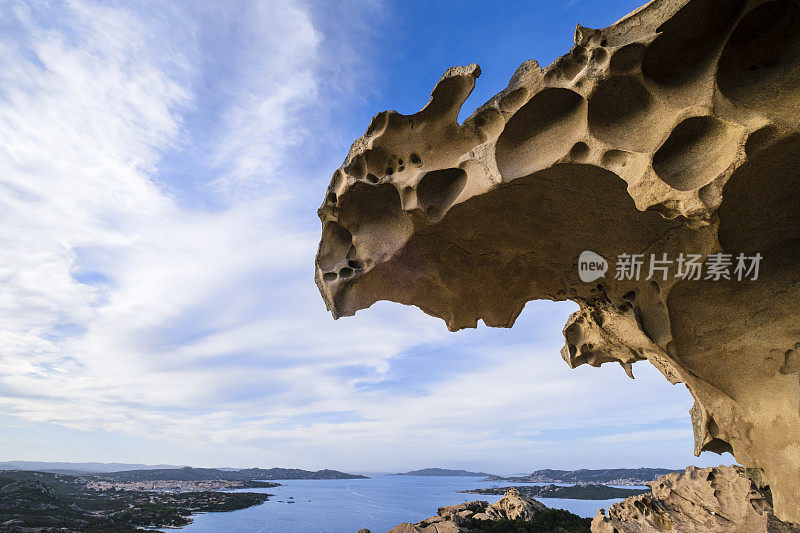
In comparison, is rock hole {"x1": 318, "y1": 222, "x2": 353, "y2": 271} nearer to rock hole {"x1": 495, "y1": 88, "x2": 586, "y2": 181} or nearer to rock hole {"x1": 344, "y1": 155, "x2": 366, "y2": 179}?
rock hole {"x1": 344, "y1": 155, "x2": 366, "y2": 179}

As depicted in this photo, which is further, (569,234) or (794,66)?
(569,234)

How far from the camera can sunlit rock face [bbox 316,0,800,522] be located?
3.77 metres

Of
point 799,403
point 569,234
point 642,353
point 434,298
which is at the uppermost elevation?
point 569,234

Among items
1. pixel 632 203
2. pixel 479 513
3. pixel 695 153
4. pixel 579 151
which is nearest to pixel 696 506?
pixel 632 203

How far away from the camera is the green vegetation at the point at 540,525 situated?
16062mm

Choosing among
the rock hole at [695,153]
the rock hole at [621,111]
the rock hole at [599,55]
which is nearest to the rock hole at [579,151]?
the rock hole at [621,111]

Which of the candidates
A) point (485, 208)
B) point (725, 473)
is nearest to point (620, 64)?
point (485, 208)

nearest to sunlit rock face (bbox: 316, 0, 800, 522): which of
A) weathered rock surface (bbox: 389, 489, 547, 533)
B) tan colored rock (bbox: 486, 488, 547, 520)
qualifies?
weathered rock surface (bbox: 389, 489, 547, 533)

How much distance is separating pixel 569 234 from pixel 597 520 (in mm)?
5846

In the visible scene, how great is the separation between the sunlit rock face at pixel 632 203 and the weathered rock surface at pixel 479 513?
1036 cm

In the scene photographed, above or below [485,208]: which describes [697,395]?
below

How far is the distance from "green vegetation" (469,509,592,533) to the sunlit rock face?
36.9 feet

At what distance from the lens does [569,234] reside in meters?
5.33

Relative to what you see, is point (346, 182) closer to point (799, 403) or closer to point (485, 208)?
point (485, 208)
